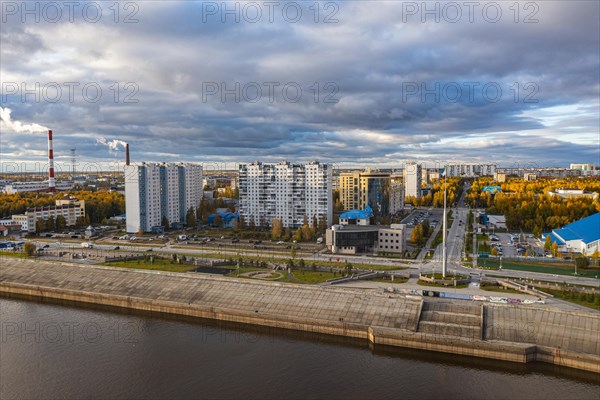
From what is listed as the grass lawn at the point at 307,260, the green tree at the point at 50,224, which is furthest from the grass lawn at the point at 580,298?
the green tree at the point at 50,224

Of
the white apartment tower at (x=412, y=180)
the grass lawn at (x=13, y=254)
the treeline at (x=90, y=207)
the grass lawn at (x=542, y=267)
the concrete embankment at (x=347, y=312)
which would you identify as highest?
the white apartment tower at (x=412, y=180)

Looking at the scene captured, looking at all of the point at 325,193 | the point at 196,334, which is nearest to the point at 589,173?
the point at 325,193

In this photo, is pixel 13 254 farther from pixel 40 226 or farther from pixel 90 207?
pixel 90 207

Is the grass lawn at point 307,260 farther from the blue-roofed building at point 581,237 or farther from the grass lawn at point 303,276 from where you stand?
the blue-roofed building at point 581,237

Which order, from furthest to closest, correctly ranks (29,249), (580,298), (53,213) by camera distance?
(53,213), (29,249), (580,298)

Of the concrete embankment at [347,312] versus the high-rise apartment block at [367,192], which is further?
the high-rise apartment block at [367,192]

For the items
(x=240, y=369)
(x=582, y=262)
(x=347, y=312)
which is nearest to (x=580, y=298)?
(x=582, y=262)

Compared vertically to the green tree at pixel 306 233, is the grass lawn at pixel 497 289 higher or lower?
lower

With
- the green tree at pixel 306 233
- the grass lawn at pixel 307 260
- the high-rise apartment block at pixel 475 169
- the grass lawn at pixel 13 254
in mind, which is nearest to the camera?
the grass lawn at pixel 307 260

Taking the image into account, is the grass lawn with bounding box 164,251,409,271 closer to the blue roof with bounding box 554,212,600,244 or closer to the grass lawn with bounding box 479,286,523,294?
the grass lawn with bounding box 479,286,523,294
